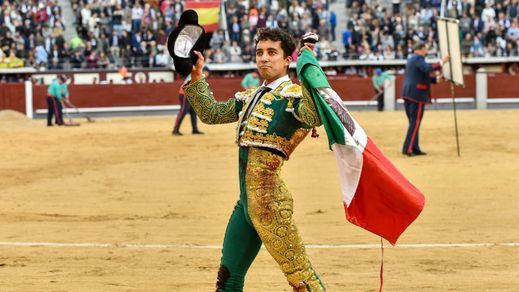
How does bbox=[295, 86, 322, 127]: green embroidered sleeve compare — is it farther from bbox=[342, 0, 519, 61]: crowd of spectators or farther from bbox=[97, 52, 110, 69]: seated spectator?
bbox=[342, 0, 519, 61]: crowd of spectators

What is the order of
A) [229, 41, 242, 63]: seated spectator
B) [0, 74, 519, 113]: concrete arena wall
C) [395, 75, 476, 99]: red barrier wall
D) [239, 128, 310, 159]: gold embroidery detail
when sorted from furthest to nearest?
[229, 41, 242, 63]: seated spectator < [395, 75, 476, 99]: red barrier wall < [0, 74, 519, 113]: concrete arena wall < [239, 128, 310, 159]: gold embroidery detail

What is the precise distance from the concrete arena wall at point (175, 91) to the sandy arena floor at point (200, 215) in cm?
958

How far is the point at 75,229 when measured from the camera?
9.63 m

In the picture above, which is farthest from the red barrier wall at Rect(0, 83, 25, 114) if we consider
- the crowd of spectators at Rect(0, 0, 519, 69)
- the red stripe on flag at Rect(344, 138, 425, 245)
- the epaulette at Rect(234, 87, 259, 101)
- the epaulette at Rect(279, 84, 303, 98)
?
the red stripe on flag at Rect(344, 138, 425, 245)

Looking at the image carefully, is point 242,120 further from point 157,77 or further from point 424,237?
point 157,77

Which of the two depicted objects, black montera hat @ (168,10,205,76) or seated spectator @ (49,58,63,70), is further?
seated spectator @ (49,58,63,70)

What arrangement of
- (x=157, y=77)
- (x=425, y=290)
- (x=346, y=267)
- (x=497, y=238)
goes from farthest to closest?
(x=157, y=77), (x=497, y=238), (x=346, y=267), (x=425, y=290)

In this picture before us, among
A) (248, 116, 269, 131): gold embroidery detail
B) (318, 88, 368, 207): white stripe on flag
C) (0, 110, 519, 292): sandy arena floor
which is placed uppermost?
(248, 116, 269, 131): gold embroidery detail

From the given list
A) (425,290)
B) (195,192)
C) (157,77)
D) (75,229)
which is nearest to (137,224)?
(75,229)

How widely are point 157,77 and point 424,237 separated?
75.4 feet

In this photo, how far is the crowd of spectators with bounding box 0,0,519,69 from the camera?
3086 cm

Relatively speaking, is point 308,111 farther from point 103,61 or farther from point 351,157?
point 103,61

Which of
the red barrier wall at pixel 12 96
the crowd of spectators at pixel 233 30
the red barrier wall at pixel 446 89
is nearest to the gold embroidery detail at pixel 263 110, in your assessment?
the red barrier wall at pixel 12 96

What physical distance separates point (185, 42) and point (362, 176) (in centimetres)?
104
